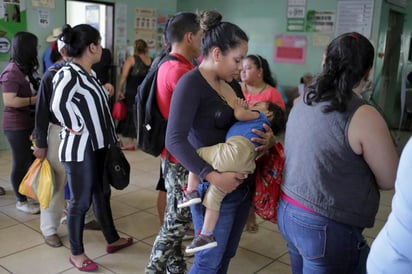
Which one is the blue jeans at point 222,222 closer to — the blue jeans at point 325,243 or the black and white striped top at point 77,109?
the blue jeans at point 325,243

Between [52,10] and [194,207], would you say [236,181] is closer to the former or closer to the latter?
[194,207]

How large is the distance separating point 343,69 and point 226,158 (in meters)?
0.50

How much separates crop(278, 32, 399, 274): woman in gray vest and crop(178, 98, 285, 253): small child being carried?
0.19 m

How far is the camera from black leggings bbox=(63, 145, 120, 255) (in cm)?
230

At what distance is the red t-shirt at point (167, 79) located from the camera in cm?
190

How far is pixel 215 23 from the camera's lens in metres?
1.63

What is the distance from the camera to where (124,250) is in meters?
2.73

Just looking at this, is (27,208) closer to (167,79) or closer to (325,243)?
(167,79)

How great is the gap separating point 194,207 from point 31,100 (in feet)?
6.66

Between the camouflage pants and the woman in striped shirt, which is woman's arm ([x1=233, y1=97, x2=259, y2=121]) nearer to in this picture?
the camouflage pants

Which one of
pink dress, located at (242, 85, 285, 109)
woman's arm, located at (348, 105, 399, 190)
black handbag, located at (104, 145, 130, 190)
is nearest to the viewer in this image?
woman's arm, located at (348, 105, 399, 190)

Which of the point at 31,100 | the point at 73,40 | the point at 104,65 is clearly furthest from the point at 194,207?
the point at 104,65

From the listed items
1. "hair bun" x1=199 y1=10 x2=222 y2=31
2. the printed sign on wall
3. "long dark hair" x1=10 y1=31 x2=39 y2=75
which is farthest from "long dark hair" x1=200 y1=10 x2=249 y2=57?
the printed sign on wall

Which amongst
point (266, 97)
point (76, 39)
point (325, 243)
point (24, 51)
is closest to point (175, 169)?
point (325, 243)
